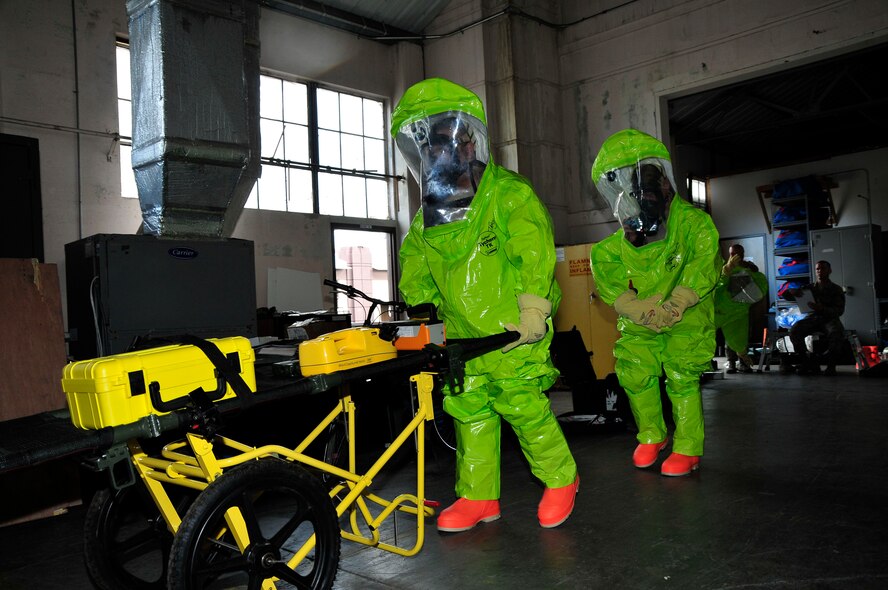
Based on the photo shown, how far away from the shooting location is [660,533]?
2.51 metres

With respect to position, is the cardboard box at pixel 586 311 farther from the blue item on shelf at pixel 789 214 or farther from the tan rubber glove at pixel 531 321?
the blue item on shelf at pixel 789 214

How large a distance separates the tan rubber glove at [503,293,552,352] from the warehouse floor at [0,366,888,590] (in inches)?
30.4

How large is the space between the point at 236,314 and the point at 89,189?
2680mm

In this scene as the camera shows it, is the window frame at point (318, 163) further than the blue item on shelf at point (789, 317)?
No

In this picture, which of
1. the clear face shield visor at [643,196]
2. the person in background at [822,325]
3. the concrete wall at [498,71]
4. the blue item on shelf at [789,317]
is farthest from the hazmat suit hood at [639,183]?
the blue item on shelf at [789,317]

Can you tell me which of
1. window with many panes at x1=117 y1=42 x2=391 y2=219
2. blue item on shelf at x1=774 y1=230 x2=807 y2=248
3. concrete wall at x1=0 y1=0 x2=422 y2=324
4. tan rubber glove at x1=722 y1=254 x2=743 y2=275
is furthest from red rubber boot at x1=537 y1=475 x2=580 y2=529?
blue item on shelf at x1=774 y1=230 x2=807 y2=248

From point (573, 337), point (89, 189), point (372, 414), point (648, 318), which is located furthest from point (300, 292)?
point (648, 318)

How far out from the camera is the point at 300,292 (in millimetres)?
7176

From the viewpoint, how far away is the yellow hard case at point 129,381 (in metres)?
1.58

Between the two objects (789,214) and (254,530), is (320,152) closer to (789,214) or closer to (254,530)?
(254,530)

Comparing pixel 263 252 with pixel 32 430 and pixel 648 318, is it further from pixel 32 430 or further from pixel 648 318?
pixel 32 430

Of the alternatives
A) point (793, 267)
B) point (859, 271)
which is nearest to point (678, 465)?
point (859, 271)

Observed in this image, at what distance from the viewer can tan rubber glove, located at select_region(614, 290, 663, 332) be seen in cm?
321

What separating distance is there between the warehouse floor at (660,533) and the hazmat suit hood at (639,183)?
1.28 metres
